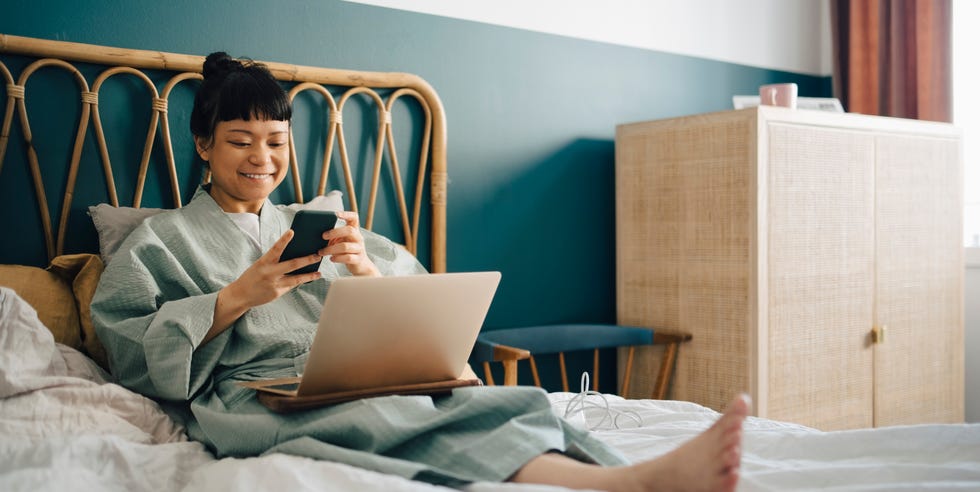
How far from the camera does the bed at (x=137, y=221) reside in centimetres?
114

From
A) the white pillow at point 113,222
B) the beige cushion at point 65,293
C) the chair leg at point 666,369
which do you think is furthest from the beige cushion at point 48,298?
the chair leg at point 666,369

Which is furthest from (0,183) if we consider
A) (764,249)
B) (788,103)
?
(788,103)

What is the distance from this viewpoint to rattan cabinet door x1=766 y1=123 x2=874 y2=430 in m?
2.26

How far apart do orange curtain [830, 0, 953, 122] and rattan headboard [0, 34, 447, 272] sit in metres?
1.78

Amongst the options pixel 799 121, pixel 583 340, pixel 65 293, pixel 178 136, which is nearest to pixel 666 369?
pixel 583 340

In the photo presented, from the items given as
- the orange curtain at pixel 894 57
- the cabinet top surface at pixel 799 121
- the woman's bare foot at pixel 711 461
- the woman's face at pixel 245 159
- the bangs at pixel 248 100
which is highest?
the orange curtain at pixel 894 57

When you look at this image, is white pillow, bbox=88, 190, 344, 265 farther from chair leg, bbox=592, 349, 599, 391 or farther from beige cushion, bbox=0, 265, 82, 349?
chair leg, bbox=592, 349, 599, 391

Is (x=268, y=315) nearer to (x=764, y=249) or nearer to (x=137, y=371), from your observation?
(x=137, y=371)

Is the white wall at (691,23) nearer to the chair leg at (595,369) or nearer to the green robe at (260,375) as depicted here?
the green robe at (260,375)

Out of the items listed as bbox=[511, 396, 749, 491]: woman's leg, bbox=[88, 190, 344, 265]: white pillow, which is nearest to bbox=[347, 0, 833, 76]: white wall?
bbox=[88, 190, 344, 265]: white pillow

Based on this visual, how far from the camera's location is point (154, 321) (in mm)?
1431

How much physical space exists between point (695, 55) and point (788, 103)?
2.05 feet

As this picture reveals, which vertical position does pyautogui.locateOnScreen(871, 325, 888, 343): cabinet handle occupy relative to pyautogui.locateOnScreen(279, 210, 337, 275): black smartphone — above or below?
below

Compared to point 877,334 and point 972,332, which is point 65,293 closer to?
point 877,334
